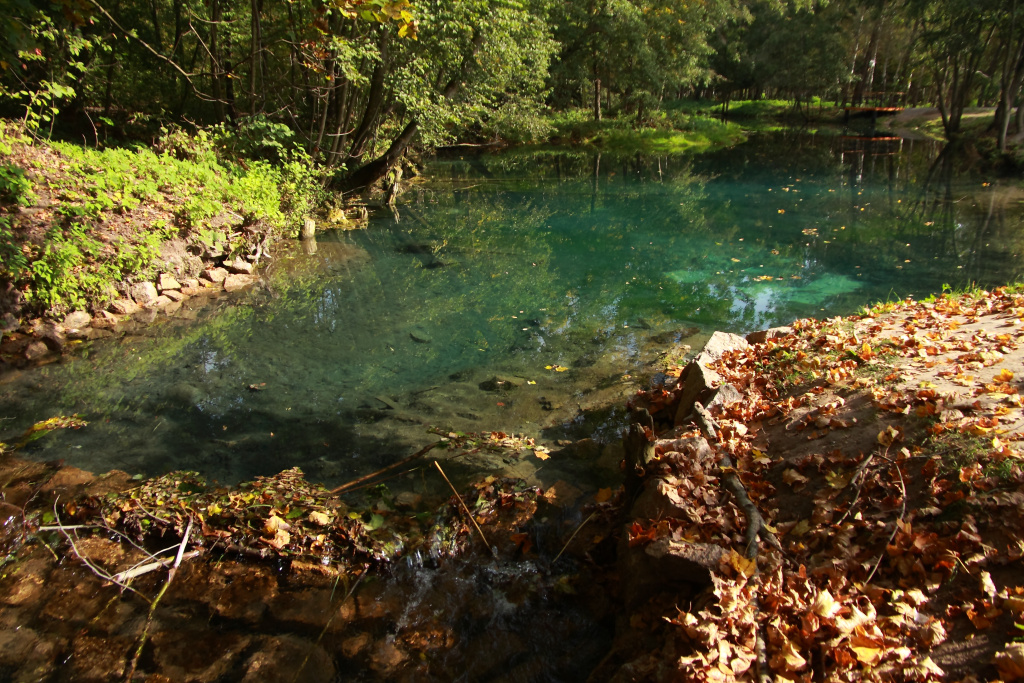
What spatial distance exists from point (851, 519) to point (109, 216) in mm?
10738

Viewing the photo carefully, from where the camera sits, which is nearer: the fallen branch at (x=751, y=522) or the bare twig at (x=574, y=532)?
the fallen branch at (x=751, y=522)

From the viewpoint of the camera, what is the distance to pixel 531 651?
12.1 feet

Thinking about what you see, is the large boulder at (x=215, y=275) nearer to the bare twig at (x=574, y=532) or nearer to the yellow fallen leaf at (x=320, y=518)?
the yellow fallen leaf at (x=320, y=518)

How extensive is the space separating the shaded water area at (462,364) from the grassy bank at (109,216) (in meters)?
0.96

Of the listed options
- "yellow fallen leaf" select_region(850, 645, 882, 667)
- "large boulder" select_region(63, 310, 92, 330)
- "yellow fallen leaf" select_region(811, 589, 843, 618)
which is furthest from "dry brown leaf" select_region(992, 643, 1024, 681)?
"large boulder" select_region(63, 310, 92, 330)

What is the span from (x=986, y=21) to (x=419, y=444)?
3321cm

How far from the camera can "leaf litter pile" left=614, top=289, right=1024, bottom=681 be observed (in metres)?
2.77

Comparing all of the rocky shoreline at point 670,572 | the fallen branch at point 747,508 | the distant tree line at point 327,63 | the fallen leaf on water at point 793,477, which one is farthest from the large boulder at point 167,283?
the fallen leaf on water at point 793,477

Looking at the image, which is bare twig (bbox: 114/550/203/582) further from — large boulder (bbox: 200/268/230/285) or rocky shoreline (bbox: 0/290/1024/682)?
large boulder (bbox: 200/268/230/285)

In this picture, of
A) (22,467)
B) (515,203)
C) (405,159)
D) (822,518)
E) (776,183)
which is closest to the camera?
(822,518)

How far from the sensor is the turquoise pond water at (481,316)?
633 centimetres

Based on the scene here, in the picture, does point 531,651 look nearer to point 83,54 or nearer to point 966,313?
point 966,313

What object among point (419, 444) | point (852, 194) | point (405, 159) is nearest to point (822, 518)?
point (419, 444)

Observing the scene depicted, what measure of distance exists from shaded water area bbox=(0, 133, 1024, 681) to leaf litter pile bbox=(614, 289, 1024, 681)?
888mm
